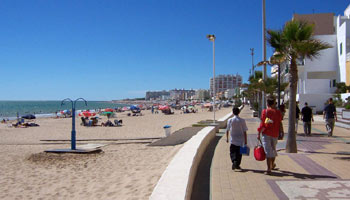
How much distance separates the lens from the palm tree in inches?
279

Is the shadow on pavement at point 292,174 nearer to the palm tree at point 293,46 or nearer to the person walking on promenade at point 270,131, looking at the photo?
the person walking on promenade at point 270,131

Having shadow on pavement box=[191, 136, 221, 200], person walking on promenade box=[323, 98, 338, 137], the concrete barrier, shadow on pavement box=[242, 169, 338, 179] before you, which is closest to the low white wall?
the concrete barrier

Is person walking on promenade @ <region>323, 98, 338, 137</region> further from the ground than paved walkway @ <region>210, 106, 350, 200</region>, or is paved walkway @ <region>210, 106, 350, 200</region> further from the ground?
person walking on promenade @ <region>323, 98, 338, 137</region>

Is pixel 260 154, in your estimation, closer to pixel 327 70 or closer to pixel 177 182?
pixel 177 182

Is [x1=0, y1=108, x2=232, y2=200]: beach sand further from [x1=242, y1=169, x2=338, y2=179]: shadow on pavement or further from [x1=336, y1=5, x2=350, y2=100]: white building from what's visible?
[x1=336, y1=5, x2=350, y2=100]: white building

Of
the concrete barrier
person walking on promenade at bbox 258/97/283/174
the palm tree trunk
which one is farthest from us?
the palm tree trunk

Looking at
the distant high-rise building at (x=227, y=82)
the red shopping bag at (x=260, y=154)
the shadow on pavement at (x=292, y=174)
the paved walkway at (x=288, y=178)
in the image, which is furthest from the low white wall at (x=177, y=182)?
the distant high-rise building at (x=227, y=82)

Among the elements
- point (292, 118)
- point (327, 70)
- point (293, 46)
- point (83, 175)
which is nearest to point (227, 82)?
point (327, 70)

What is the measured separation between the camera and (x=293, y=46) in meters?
7.12

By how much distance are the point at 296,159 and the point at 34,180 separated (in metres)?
6.25

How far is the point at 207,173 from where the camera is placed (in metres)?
5.68

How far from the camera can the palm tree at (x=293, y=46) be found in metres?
7.09

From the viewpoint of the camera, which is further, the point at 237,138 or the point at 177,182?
the point at 237,138

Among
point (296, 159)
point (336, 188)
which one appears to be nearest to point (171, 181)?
point (336, 188)
